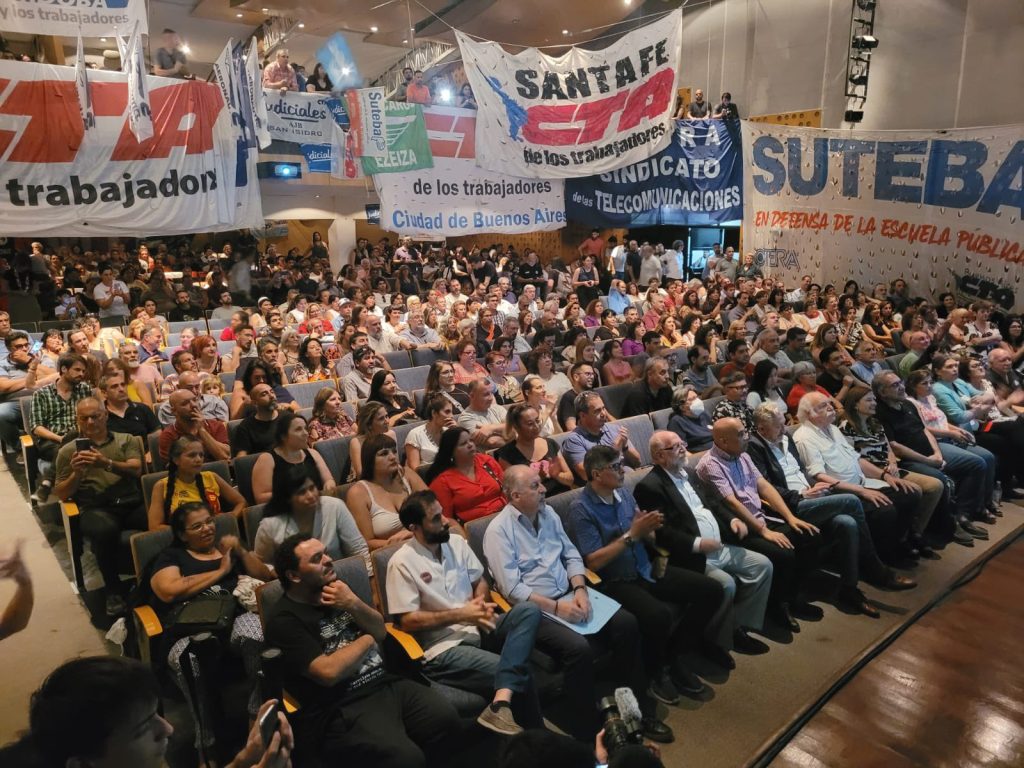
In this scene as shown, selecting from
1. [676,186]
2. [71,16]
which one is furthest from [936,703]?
[676,186]

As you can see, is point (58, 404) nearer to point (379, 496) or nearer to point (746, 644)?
point (379, 496)

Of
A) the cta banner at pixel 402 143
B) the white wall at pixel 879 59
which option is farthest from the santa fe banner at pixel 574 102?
the white wall at pixel 879 59

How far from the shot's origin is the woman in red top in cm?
351

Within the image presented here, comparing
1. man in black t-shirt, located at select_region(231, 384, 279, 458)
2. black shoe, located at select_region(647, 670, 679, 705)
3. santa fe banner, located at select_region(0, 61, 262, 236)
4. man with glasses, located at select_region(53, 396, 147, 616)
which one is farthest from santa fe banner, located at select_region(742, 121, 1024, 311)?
man with glasses, located at select_region(53, 396, 147, 616)

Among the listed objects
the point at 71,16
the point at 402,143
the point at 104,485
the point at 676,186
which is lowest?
the point at 104,485

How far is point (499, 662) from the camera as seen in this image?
2.60m

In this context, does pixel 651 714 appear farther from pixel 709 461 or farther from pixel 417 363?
pixel 417 363

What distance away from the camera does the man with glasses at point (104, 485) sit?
3.54 m

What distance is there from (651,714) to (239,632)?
1.69 meters

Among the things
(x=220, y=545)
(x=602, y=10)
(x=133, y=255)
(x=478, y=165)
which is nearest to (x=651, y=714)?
(x=220, y=545)

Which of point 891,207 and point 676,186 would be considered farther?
point 676,186

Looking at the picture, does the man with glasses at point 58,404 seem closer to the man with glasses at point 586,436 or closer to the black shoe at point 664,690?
the man with glasses at point 586,436

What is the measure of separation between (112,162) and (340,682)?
22.9 feet

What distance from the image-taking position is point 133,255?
524 inches
